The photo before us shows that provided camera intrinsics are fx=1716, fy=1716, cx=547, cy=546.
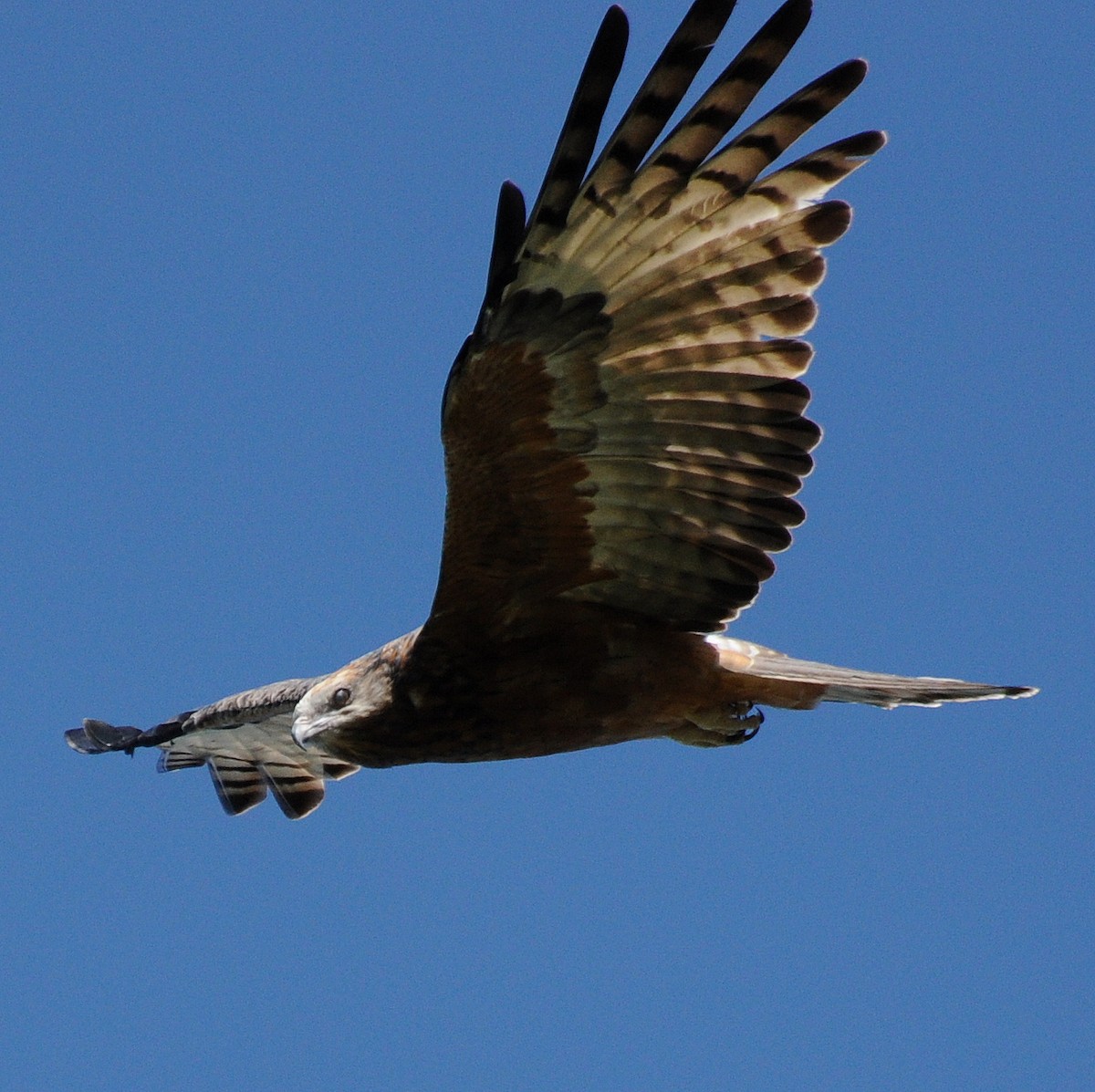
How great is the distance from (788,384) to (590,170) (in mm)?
1013

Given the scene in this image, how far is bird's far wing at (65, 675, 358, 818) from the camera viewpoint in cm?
807

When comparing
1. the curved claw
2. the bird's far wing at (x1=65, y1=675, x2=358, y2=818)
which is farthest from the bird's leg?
the bird's far wing at (x1=65, y1=675, x2=358, y2=818)

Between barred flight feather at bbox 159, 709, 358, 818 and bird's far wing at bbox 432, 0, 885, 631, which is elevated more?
bird's far wing at bbox 432, 0, 885, 631

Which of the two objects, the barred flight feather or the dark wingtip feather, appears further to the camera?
the barred flight feather

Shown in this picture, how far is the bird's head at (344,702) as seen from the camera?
6082mm

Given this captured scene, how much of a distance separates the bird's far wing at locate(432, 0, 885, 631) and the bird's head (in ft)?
1.42

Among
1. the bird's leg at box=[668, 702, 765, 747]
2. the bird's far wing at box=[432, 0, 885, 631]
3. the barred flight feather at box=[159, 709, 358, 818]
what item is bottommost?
the bird's leg at box=[668, 702, 765, 747]

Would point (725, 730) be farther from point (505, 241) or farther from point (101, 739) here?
point (101, 739)

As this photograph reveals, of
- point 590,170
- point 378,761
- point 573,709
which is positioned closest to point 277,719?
point 378,761

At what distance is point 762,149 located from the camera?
5398 millimetres

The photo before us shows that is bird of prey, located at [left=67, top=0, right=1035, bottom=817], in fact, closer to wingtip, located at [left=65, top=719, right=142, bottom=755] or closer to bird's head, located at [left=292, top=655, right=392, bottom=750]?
bird's head, located at [left=292, top=655, right=392, bottom=750]

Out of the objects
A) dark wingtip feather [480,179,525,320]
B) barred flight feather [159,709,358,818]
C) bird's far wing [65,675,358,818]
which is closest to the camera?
dark wingtip feather [480,179,525,320]

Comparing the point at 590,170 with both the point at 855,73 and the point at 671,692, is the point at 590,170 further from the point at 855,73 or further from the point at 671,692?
the point at 671,692

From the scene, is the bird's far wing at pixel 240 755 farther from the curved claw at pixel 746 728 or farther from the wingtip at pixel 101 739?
the curved claw at pixel 746 728
